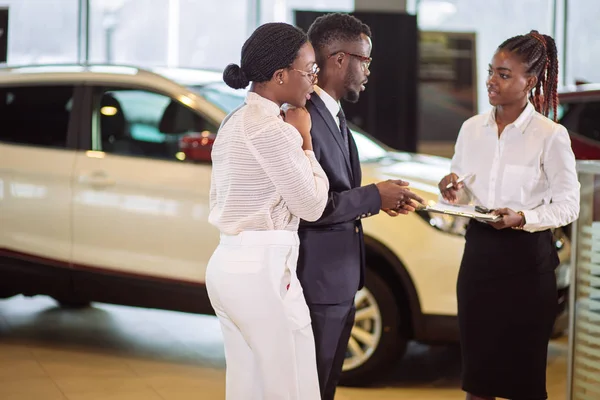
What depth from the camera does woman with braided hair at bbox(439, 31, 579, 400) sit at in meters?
3.44

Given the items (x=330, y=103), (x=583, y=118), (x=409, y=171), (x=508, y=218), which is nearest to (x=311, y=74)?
(x=330, y=103)

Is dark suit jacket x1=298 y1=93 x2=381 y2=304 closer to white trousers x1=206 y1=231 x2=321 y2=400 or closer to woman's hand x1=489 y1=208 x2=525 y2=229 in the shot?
white trousers x1=206 y1=231 x2=321 y2=400

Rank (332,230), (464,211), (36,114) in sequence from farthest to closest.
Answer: (36,114) < (464,211) < (332,230)

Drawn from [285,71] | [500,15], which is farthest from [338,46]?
[500,15]

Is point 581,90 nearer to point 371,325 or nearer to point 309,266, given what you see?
point 371,325

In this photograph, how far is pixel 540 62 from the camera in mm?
3496

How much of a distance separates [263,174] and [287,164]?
0.08 metres

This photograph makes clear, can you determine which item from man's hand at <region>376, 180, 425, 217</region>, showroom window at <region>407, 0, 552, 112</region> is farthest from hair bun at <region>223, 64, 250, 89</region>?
showroom window at <region>407, 0, 552, 112</region>

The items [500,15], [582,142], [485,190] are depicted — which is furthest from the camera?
[500,15]

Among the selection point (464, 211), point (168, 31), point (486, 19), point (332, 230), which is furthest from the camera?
point (486, 19)

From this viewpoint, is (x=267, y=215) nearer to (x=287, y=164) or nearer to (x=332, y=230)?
(x=287, y=164)

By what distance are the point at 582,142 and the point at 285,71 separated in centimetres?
545

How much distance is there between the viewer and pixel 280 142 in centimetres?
268

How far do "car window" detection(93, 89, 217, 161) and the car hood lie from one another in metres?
0.91
